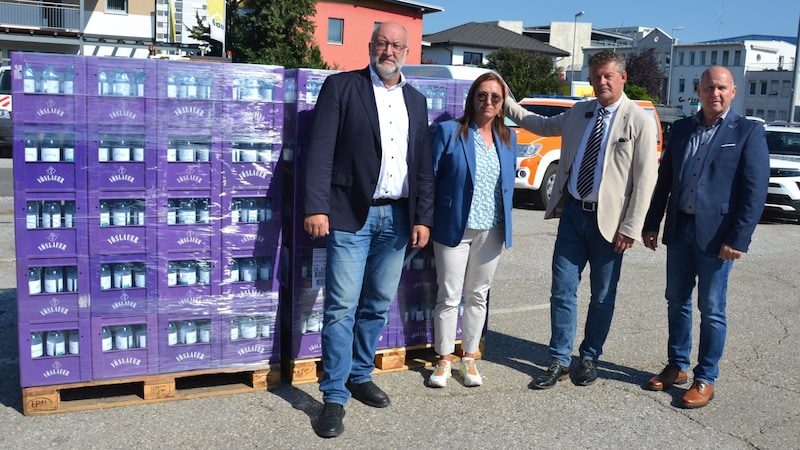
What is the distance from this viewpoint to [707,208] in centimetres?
468

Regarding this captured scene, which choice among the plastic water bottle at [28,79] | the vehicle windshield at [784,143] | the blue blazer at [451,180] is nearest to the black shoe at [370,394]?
the blue blazer at [451,180]

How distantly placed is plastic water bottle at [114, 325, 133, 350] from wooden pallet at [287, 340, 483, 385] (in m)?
0.97

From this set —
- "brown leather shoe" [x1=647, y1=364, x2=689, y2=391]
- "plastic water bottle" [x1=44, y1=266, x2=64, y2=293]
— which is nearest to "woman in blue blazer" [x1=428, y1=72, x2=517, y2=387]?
"brown leather shoe" [x1=647, y1=364, x2=689, y2=391]

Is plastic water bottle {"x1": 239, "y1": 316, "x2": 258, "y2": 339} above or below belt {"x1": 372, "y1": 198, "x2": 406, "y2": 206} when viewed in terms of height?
below

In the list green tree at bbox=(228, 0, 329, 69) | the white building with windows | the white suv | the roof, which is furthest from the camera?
the white building with windows

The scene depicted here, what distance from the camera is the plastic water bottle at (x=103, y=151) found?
414cm

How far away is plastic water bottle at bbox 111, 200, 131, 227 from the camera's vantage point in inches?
167

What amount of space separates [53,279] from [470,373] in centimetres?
255

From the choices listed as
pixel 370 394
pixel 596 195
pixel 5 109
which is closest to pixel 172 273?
pixel 370 394

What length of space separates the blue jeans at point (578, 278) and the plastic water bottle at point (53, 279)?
3.02 metres

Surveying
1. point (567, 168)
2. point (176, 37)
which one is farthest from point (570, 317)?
point (176, 37)

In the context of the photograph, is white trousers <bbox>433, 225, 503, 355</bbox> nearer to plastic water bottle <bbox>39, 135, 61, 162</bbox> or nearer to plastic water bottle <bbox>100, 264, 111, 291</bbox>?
plastic water bottle <bbox>100, 264, 111, 291</bbox>

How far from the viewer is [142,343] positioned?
4414 millimetres

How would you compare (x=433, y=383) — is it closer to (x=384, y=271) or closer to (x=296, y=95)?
(x=384, y=271)
